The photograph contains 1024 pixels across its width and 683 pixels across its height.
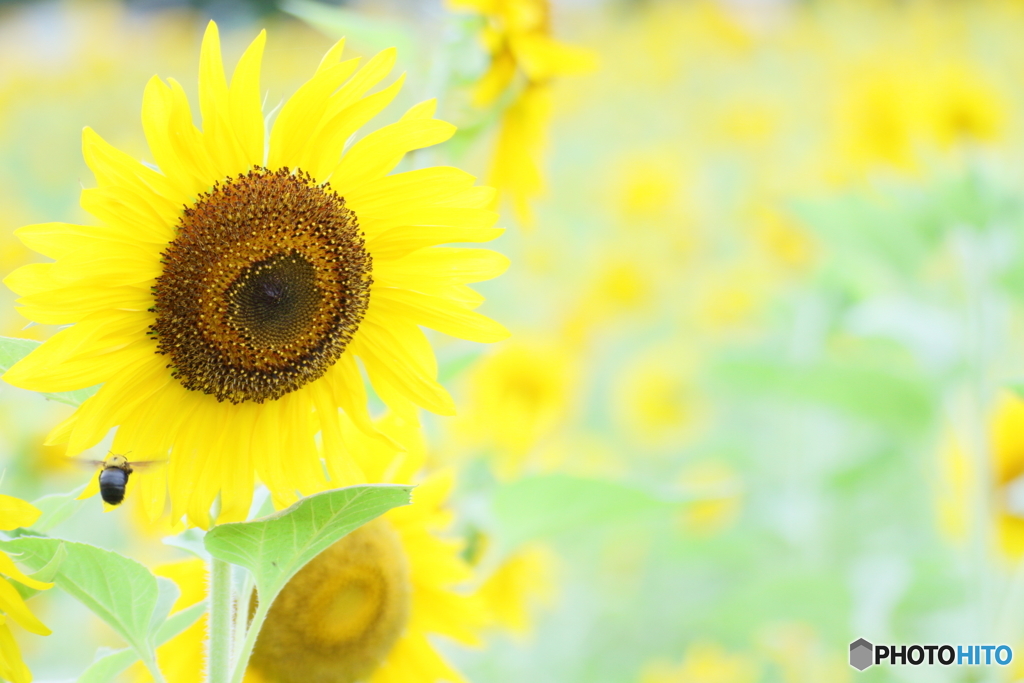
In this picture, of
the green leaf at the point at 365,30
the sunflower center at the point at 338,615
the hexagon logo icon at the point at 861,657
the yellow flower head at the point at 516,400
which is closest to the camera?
the sunflower center at the point at 338,615

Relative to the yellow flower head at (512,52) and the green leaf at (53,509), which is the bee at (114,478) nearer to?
the green leaf at (53,509)

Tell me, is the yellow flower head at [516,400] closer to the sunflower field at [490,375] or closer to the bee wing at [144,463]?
the sunflower field at [490,375]

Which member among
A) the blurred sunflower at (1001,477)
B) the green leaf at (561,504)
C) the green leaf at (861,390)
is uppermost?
the green leaf at (861,390)

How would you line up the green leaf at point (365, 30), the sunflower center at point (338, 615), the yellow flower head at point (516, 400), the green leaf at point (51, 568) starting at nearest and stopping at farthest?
the green leaf at point (51, 568), the sunflower center at point (338, 615), the green leaf at point (365, 30), the yellow flower head at point (516, 400)

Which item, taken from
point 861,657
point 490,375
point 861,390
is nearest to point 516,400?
point 490,375

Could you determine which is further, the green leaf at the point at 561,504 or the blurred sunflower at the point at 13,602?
the green leaf at the point at 561,504

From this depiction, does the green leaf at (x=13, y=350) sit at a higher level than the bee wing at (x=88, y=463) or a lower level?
higher

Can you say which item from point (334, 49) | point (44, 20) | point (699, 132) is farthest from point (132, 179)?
point (44, 20)

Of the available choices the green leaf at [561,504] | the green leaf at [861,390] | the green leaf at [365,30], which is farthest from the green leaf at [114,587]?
the green leaf at [861,390]
